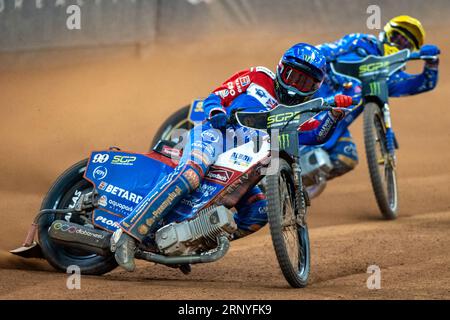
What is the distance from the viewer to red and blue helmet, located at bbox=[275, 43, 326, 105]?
24.5 feet

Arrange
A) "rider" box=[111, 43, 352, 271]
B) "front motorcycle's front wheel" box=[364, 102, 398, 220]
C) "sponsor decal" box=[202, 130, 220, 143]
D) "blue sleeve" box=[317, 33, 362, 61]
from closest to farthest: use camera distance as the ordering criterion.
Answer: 1. "rider" box=[111, 43, 352, 271]
2. "sponsor decal" box=[202, 130, 220, 143]
3. "front motorcycle's front wheel" box=[364, 102, 398, 220]
4. "blue sleeve" box=[317, 33, 362, 61]

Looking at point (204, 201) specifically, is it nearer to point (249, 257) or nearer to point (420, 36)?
point (249, 257)

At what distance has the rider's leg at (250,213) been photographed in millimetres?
7594

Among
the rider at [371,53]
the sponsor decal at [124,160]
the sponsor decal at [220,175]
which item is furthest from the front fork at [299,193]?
the rider at [371,53]

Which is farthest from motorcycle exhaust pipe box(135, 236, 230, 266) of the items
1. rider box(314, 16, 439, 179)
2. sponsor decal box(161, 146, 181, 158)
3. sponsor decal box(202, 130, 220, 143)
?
rider box(314, 16, 439, 179)

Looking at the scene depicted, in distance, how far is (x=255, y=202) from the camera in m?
7.61

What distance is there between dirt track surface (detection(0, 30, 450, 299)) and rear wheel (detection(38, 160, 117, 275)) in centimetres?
12

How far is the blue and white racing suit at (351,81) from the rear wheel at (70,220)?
3634 mm

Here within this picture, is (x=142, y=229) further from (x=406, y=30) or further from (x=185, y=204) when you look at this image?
(x=406, y=30)

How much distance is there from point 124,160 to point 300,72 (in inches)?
59.9

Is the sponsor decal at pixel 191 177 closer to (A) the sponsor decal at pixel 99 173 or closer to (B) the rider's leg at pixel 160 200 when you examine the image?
(B) the rider's leg at pixel 160 200

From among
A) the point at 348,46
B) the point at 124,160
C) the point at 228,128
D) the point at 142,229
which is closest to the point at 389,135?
the point at 348,46

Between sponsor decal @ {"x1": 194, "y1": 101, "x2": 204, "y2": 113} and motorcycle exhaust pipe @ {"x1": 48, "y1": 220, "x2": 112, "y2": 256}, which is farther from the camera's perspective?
sponsor decal @ {"x1": 194, "y1": 101, "x2": 204, "y2": 113}

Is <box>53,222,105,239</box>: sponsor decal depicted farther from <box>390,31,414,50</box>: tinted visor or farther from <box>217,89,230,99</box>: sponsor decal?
<box>390,31,414,50</box>: tinted visor
